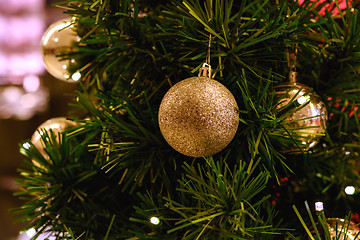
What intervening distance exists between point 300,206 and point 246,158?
167 mm

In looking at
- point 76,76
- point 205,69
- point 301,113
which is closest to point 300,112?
point 301,113

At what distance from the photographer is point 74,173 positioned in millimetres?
507

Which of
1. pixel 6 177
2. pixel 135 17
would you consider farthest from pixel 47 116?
pixel 135 17

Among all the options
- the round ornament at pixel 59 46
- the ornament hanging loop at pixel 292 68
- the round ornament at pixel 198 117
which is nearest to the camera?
the round ornament at pixel 198 117

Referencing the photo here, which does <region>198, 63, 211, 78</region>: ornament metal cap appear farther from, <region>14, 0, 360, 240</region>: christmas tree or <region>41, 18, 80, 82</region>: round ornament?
<region>41, 18, 80, 82</region>: round ornament

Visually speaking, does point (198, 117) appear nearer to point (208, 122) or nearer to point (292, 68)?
point (208, 122)

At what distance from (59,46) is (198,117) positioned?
1.08 feet

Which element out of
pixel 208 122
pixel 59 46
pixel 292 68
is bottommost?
pixel 208 122

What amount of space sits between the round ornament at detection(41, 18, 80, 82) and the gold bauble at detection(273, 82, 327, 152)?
33cm

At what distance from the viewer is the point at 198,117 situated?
34 cm

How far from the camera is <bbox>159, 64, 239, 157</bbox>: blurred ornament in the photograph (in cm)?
34

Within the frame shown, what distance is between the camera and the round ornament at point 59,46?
1.82ft

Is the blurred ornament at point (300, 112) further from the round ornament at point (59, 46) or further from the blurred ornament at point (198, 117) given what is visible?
the round ornament at point (59, 46)

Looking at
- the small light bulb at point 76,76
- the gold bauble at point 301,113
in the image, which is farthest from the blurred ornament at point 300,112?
the small light bulb at point 76,76
